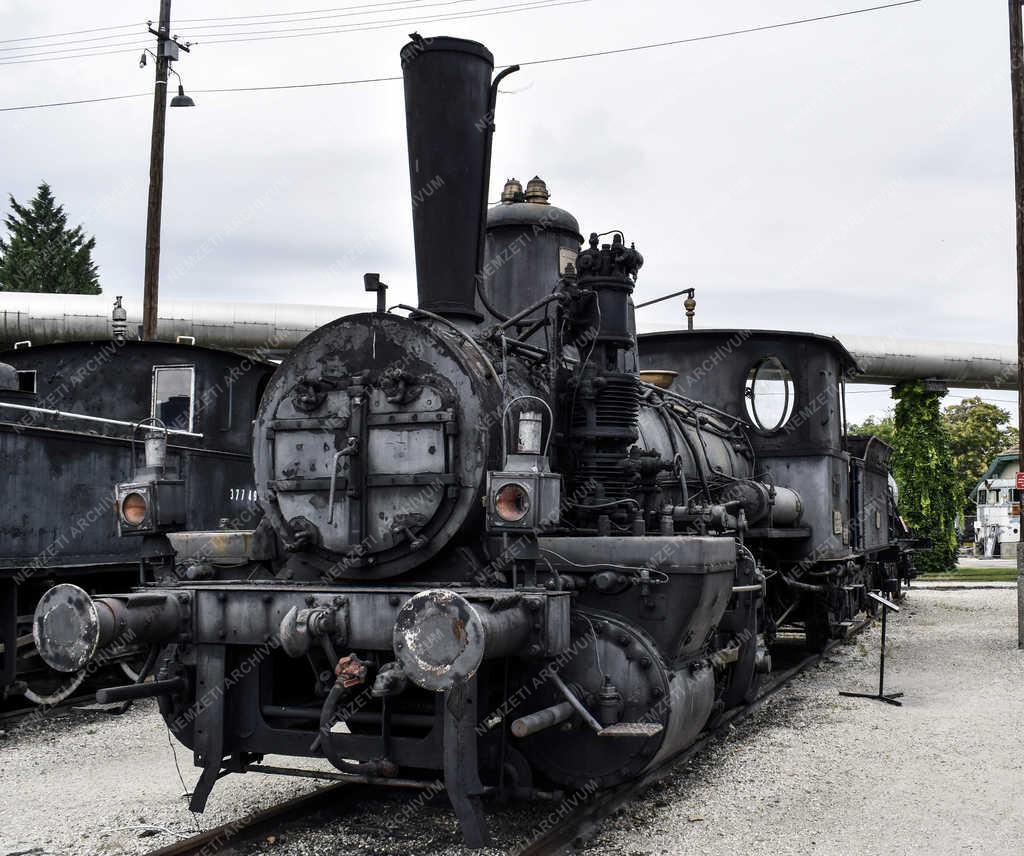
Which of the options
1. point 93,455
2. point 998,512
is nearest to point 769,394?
point 93,455

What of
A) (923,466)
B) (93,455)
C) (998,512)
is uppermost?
(923,466)

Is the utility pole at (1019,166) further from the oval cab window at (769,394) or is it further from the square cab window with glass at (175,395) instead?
the square cab window with glass at (175,395)

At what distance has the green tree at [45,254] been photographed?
39.8 meters

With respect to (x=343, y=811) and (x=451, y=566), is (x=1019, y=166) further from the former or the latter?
(x=343, y=811)

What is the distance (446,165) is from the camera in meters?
5.83

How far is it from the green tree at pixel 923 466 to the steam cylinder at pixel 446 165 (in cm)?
2125

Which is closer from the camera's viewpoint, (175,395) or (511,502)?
(511,502)

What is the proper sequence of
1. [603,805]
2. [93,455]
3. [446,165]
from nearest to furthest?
1. [603,805]
2. [446,165]
3. [93,455]

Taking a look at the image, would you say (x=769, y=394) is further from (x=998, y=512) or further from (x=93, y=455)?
(x=998, y=512)

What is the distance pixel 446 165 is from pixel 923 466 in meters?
22.9

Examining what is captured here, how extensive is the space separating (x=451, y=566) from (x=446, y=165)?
2170 millimetres

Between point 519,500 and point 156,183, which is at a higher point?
point 156,183

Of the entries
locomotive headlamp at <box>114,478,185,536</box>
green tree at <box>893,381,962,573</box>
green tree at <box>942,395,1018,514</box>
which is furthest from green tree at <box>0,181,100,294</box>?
green tree at <box>942,395,1018,514</box>

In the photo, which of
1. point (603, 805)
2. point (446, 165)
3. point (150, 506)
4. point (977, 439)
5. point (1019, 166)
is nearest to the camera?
point (603, 805)
